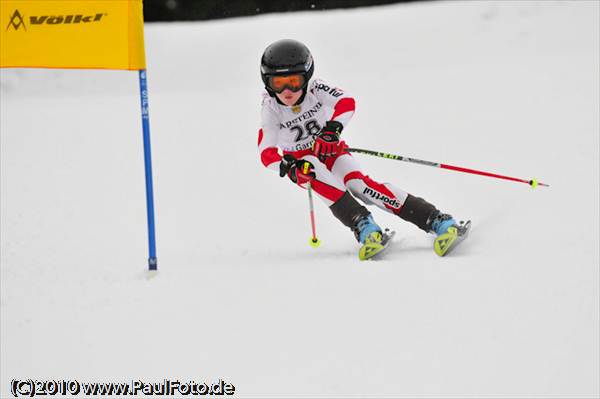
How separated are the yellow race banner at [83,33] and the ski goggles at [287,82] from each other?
2.68 ft

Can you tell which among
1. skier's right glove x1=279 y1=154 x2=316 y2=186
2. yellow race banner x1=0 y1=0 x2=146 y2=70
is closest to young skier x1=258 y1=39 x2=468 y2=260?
skier's right glove x1=279 y1=154 x2=316 y2=186

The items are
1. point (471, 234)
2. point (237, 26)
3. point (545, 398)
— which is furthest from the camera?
point (237, 26)

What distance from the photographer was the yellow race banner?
373cm

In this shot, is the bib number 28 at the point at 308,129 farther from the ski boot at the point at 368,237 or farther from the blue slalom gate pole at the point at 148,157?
the blue slalom gate pole at the point at 148,157

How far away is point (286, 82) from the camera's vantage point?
4.03 metres

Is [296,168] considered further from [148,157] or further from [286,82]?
[148,157]

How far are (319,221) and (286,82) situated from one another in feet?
5.06

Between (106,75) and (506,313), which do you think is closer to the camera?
(506,313)

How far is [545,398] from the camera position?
2457 mm

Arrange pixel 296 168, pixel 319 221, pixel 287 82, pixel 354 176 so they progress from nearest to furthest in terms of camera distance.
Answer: pixel 287 82 → pixel 296 168 → pixel 354 176 → pixel 319 221

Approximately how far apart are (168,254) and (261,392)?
197 centimetres

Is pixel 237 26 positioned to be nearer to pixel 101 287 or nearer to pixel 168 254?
pixel 168 254

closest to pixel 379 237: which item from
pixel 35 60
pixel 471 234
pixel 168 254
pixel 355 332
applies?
pixel 471 234

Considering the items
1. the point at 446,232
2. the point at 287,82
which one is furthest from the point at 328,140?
the point at 446,232
